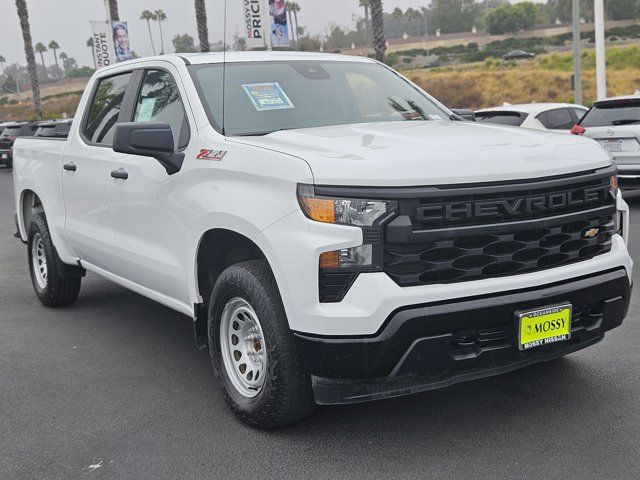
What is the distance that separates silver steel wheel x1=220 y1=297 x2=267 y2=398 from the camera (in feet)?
13.3

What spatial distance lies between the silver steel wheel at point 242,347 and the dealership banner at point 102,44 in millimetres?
24984

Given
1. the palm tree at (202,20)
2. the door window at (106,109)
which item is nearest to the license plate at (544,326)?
the door window at (106,109)

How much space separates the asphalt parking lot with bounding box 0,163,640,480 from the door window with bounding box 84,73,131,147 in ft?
5.10

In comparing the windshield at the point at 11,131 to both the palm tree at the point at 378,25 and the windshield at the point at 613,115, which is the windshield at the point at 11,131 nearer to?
the palm tree at the point at 378,25

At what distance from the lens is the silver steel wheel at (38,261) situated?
6984 millimetres

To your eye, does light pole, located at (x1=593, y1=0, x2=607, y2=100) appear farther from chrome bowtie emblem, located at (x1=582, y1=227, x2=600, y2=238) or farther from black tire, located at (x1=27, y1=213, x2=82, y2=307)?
chrome bowtie emblem, located at (x1=582, y1=227, x2=600, y2=238)

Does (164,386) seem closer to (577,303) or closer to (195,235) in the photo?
(195,235)

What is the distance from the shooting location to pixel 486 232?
3496 mm

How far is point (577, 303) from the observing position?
12.3ft

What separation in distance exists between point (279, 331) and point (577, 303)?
4.70 ft

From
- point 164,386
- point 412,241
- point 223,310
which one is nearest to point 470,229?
point 412,241

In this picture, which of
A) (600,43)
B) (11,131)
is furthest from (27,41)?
(600,43)

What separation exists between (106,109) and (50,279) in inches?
69.9

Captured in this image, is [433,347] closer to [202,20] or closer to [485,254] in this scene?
[485,254]
